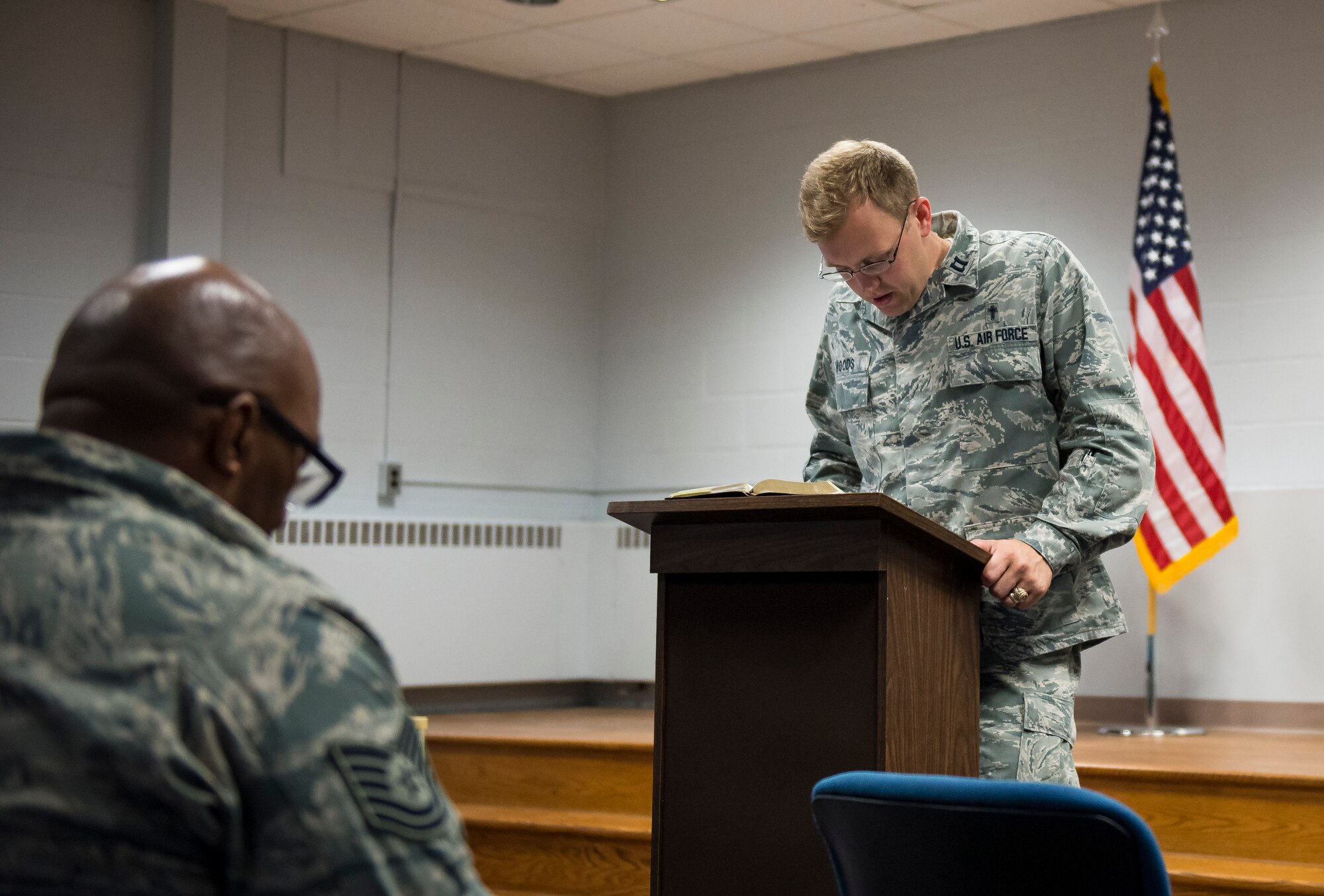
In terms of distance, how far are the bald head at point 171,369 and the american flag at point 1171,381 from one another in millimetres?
3723

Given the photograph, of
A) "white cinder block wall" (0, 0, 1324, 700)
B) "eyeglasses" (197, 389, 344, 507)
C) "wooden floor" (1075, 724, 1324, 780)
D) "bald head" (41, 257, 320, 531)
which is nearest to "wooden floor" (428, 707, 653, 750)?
"white cinder block wall" (0, 0, 1324, 700)

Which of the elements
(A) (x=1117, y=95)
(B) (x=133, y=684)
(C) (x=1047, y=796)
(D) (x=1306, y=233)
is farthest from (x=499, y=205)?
(B) (x=133, y=684)

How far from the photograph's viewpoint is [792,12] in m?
4.80

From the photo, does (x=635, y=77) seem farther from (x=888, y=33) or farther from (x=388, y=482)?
(x=388, y=482)

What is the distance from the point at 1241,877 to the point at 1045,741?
57.2 inches

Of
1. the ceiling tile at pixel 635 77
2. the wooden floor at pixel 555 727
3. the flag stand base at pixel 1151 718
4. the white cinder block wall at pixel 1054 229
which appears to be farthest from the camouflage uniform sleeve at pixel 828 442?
the ceiling tile at pixel 635 77

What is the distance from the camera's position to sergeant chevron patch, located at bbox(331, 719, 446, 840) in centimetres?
71

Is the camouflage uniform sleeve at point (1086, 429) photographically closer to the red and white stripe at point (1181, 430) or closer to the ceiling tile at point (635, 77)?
the red and white stripe at point (1181, 430)

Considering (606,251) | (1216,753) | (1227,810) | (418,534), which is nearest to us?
(1227,810)

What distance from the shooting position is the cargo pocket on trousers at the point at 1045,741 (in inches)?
77.5

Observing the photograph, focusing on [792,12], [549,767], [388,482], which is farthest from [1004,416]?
[388,482]

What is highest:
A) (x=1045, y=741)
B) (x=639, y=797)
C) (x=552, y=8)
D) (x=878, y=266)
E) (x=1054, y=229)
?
(x=552, y=8)

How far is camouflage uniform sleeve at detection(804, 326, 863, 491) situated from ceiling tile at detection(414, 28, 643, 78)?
2.96 metres

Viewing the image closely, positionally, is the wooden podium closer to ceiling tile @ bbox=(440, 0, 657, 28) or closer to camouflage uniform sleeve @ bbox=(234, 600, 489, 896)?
camouflage uniform sleeve @ bbox=(234, 600, 489, 896)
